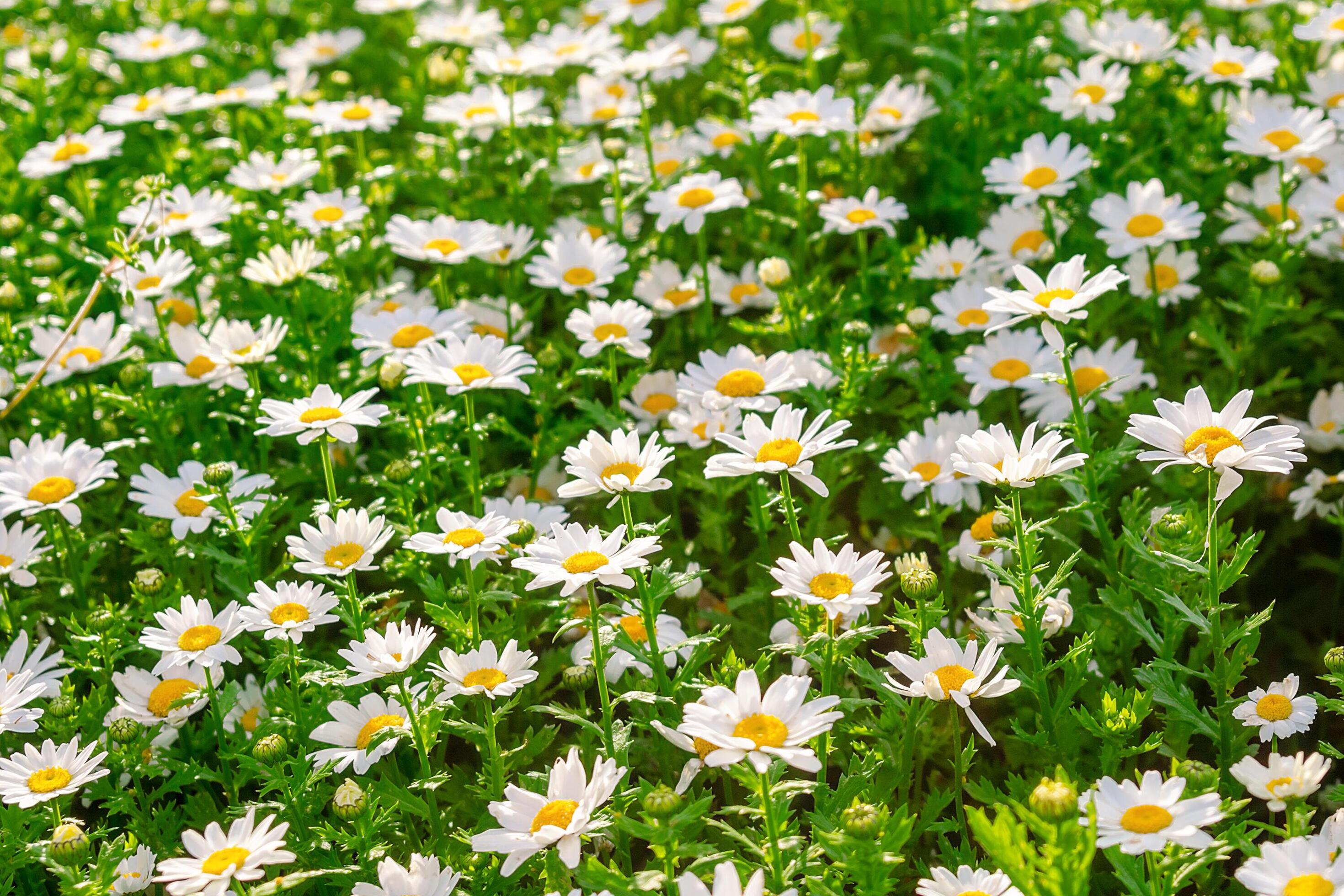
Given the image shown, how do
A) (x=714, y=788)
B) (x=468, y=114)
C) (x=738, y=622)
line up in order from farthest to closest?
1. (x=468, y=114)
2. (x=738, y=622)
3. (x=714, y=788)

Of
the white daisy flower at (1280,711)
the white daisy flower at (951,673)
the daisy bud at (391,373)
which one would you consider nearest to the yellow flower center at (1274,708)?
the white daisy flower at (1280,711)

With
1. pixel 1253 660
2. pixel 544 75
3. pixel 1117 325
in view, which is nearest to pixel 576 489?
pixel 1253 660

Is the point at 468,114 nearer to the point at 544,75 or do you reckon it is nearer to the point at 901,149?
the point at 544,75

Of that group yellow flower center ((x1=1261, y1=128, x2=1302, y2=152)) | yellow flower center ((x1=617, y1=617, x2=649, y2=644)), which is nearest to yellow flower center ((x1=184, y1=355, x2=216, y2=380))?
→ yellow flower center ((x1=617, y1=617, x2=649, y2=644))

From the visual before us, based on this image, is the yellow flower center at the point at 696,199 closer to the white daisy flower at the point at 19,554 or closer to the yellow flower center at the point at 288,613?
the yellow flower center at the point at 288,613

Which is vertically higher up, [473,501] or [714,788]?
[473,501]

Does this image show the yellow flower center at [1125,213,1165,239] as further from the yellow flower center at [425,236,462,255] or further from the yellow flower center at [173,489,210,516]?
the yellow flower center at [173,489,210,516]

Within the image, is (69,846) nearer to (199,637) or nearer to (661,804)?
(199,637)
